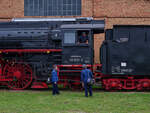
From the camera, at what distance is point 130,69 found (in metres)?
14.6

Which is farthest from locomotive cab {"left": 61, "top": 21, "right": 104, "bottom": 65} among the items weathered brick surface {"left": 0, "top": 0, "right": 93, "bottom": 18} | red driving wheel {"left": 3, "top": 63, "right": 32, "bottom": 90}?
weathered brick surface {"left": 0, "top": 0, "right": 93, "bottom": 18}

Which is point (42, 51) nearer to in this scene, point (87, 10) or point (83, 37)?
point (83, 37)

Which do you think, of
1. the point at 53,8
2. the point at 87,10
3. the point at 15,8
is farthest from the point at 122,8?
the point at 15,8

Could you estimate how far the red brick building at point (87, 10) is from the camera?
2311 cm

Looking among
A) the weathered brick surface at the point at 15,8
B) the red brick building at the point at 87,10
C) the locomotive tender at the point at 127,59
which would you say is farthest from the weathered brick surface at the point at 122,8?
the locomotive tender at the point at 127,59

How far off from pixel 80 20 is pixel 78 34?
0.87m

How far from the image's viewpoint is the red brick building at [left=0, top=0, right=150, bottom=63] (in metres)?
23.1

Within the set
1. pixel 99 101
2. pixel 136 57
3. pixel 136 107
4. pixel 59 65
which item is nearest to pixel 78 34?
pixel 59 65

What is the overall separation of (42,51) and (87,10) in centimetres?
988

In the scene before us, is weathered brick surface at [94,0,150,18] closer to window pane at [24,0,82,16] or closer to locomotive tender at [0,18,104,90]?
window pane at [24,0,82,16]

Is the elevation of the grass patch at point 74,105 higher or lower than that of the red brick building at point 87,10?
lower

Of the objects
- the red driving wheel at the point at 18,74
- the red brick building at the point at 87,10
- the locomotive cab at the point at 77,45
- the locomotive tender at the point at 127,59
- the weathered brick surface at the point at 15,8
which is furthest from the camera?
the weathered brick surface at the point at 15,8

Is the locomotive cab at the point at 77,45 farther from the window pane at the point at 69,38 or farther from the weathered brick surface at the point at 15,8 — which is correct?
the weathered brick surface at the point at 15,8

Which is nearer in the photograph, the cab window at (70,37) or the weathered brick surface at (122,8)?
the cab window at (70,37)
